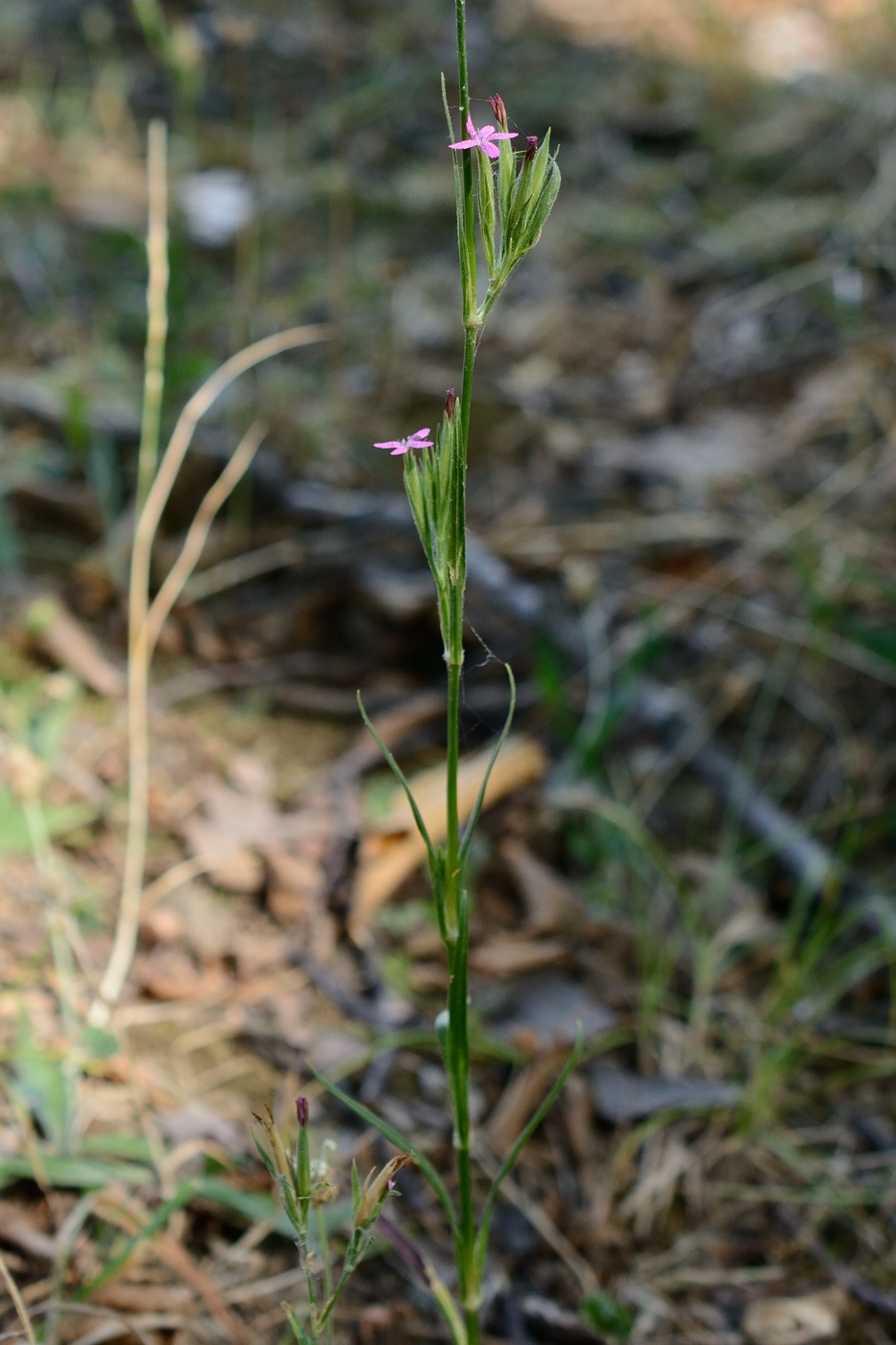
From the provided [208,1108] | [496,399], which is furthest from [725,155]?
[208,1108]

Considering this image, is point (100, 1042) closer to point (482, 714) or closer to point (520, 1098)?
point (520, 1098)

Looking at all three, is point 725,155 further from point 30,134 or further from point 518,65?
point 30,134

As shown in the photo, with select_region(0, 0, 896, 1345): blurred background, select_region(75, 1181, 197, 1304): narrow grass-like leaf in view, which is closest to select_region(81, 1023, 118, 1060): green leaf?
select_region(0, 0, 896, 1345): blurred background

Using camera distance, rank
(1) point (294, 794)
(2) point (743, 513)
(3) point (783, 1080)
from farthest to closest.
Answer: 1. (2) point (743, 513)
2. (1) point (294, 794)
3. (3) point (783, 1080)

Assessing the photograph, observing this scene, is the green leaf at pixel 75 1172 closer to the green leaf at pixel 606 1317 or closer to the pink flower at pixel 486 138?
the green leaf at pixel 606 1317

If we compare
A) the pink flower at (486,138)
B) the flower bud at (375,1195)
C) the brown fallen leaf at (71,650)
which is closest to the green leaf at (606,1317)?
the flower bud at (375,1195)

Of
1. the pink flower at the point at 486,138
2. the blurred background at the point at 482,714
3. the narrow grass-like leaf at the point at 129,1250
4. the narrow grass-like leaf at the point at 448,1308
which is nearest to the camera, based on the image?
the pink flower at the point at 486,138

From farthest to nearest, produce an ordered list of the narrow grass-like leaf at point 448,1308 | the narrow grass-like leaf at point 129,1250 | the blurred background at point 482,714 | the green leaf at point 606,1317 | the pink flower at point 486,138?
the blurred background at point 482,714 < the green leaf at point 606,1317 < the narrow grass-like leaf at point 129,1250 < the narrow grass-like leaf at point 448,1308 < the pink flower at point 486,138

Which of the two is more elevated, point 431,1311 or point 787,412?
point 787,412

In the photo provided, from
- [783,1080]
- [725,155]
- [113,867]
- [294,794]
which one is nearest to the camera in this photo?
[783,1080]
